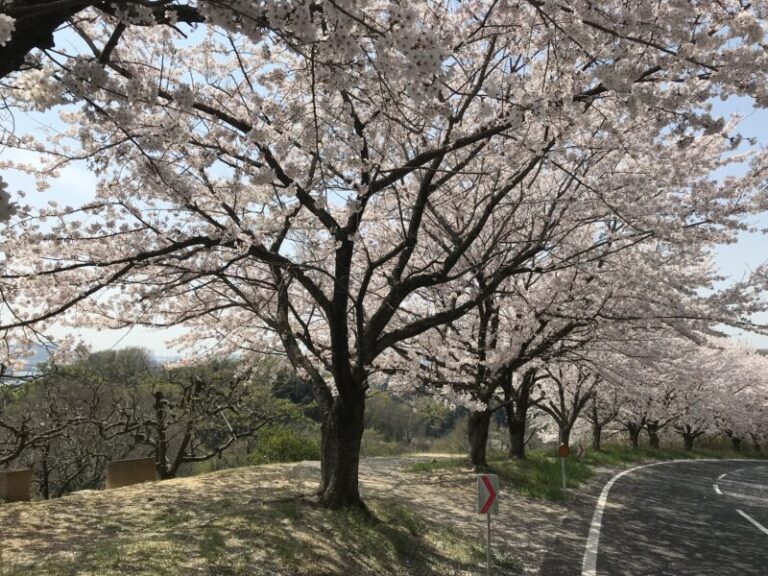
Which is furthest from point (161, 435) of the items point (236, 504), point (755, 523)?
point (755, 523)

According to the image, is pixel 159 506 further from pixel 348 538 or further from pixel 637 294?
pixel 637 294

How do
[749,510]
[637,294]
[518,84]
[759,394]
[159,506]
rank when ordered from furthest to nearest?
[759,394], [749,510], [637,294], [159,506], [518,84]

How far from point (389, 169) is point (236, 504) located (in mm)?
6314

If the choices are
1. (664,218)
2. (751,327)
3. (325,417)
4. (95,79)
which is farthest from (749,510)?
(95,79)

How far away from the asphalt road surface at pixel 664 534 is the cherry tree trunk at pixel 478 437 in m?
3.14

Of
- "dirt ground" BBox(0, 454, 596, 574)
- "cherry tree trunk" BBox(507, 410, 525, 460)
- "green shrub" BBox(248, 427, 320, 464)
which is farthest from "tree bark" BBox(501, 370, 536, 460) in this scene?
"green shrub" BBox(248, 427, 320, 464)

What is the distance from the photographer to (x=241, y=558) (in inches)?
236

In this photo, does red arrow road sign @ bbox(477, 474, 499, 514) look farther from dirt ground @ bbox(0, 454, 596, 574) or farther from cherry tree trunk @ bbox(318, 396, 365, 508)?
cherry tree trunk @ bbox(318, 396, 365, 508)

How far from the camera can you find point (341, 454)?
8.37m

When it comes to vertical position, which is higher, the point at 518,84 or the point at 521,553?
the point at 518,84

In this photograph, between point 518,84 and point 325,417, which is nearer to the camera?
point 518,84

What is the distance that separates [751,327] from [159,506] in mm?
11684

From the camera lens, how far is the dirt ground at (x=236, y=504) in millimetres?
7156

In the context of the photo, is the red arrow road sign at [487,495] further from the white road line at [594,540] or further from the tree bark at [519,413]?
the tree bark at [519,413]
